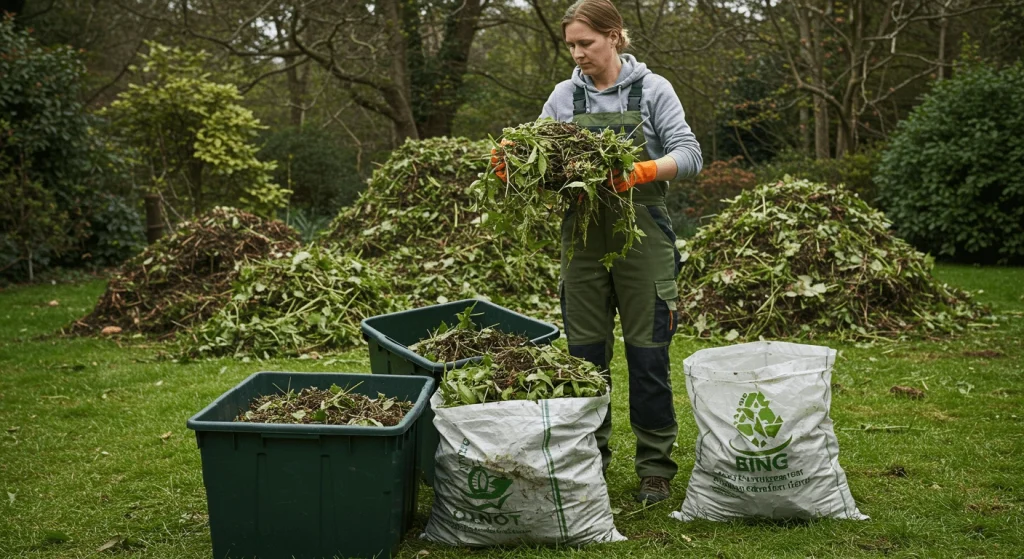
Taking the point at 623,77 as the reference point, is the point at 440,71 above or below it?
above

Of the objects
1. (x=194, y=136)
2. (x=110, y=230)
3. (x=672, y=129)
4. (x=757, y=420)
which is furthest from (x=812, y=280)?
(x=194, y=136)

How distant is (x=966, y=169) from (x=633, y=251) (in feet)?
26.1

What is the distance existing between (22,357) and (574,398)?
15.9 feet

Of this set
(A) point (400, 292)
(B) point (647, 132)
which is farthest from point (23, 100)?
(B) point (647, 132)

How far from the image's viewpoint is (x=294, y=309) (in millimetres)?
6293

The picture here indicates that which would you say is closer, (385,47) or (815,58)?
(815,58)

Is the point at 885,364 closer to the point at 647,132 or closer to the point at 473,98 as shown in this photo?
the point at 647,132

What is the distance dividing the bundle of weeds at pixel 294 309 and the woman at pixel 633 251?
10.4 feet

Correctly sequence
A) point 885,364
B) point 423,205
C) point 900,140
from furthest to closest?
point 900,140 → point 423,205 → point 885,364

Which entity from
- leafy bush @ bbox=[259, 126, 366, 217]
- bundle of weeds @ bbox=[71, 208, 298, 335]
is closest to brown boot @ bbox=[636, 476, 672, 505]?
bundle of weeds @ bbox=[71, 208, 298, 335]

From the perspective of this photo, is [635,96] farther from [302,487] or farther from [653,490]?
[302,487]

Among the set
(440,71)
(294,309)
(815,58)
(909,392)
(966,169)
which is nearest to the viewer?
(909,392)

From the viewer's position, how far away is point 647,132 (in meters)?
3.18

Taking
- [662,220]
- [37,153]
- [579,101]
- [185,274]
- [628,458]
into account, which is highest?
[37,153]
